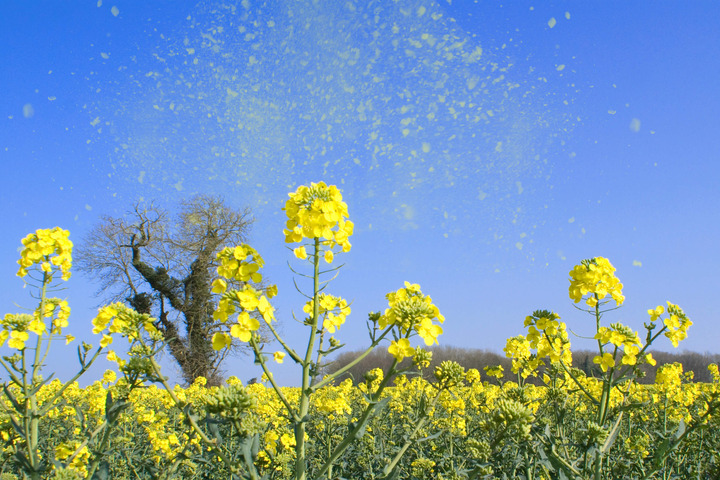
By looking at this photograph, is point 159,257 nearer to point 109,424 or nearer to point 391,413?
point 391,413

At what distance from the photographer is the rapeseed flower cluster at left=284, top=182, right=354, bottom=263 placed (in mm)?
2010

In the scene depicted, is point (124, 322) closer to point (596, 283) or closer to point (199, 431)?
point (199, 431)

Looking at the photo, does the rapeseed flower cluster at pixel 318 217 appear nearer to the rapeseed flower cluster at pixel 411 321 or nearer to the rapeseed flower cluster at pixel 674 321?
the rapeseed flower cluster at pixel 411 321

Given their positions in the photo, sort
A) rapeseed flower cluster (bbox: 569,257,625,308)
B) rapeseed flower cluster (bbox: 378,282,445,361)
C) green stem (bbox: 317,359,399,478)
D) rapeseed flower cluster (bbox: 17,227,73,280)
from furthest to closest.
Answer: rapeseed flower cluster (bbox: 17,227,73,280)
rapeseed flower cluster (bbox: 569,257,625,308)
rapeseed flower cluster (bbox: 378,282,445,361)
green stem (bbox: 317,359,399,478)

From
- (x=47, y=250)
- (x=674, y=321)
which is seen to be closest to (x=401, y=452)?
(x=674, y=321)

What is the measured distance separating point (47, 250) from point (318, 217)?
3.09m

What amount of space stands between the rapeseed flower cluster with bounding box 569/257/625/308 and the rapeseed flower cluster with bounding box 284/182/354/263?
2.00 metres

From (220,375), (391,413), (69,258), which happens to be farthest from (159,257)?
(69,258)

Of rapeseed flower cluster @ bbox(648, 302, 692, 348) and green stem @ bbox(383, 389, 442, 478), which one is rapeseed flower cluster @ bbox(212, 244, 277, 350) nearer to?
green stem @ bbox(383, 389, 442, 478)

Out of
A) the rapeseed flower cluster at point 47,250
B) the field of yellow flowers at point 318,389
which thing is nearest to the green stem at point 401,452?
the field of yellow flowers at point 318,389

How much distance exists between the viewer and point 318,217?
2006 millimetres

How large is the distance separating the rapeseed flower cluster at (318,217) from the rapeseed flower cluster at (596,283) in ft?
6.58

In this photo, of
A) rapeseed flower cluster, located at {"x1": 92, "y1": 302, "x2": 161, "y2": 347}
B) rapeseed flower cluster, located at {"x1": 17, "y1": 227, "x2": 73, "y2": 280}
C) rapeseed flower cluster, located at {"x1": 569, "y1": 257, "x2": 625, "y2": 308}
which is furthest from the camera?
rapeseed flower cluster, located at {"x1": 17, "y1": 227, "x2": 73, "y2": 280}

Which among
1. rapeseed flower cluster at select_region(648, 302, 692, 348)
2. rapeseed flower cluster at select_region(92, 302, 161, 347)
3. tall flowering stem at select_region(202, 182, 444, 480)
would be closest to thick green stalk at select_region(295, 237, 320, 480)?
tall flowering stem at select_region(202, 182, 444, 480)
